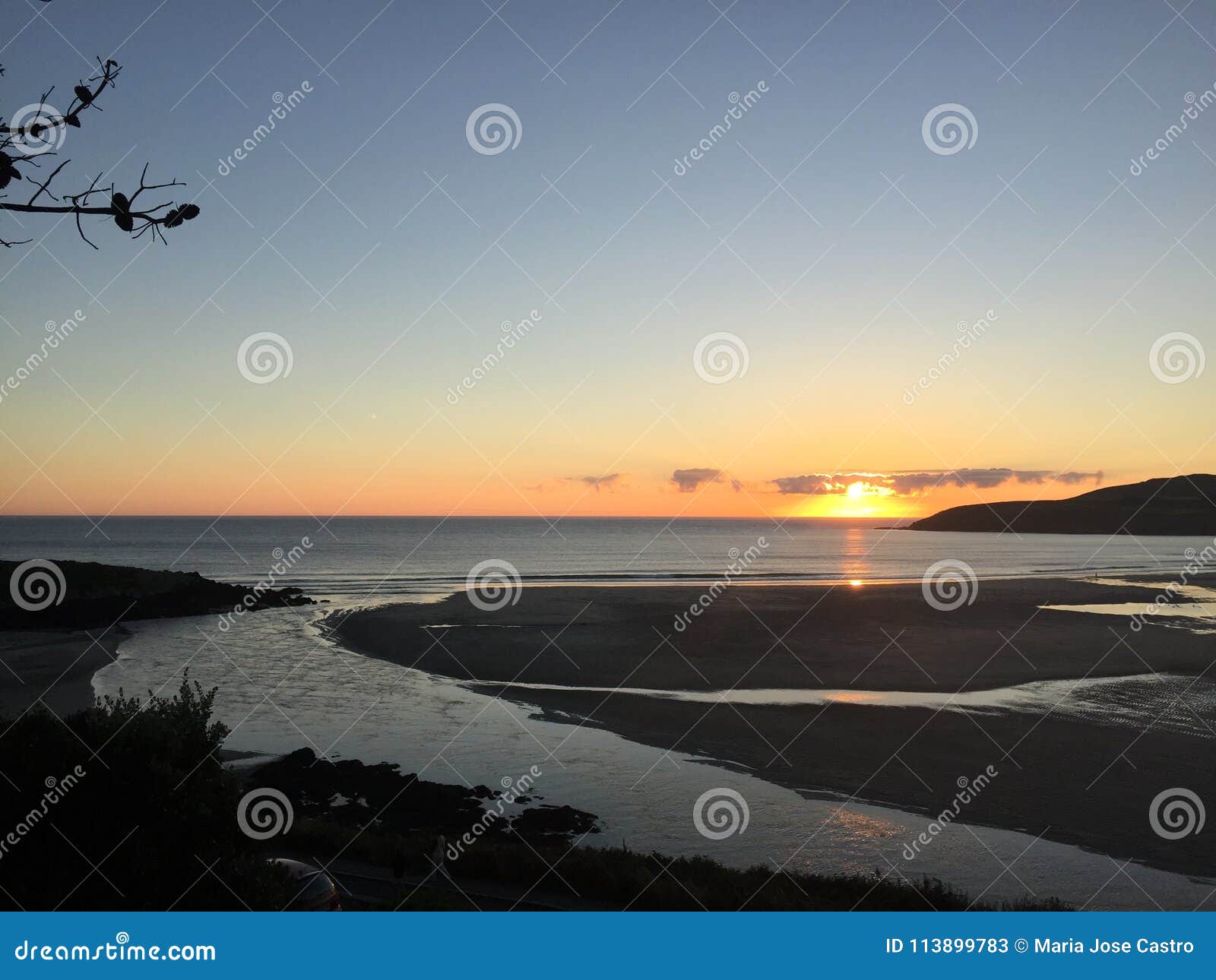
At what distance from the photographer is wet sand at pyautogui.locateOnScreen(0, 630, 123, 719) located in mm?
30352

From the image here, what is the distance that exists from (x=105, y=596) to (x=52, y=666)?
1094 inches

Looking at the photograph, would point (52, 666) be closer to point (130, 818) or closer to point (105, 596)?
point (105, 596)

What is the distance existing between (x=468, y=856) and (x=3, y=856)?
8542 mm

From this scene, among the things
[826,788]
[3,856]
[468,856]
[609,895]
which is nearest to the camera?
[3,856]

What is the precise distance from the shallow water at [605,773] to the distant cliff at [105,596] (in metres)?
18.0

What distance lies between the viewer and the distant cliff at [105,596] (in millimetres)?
53875

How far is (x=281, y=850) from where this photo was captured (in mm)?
14734

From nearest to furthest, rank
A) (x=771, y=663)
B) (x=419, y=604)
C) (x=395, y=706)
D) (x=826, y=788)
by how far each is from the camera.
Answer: (x=826, y=788)
(x=395, y=706)
(x=771, y=663)
(x=419, y=604)

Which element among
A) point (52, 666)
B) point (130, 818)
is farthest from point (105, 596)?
point (130, 818)

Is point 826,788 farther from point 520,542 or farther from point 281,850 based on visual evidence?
point 520,542

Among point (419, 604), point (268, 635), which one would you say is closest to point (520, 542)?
point (419, 604)

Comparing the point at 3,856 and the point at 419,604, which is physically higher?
the point at 419,604

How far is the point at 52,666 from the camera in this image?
3753cm

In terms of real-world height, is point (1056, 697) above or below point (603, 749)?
above
